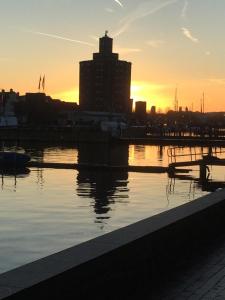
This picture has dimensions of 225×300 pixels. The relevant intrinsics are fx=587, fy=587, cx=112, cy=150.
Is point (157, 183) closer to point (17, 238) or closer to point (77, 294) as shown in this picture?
point (17, 238)

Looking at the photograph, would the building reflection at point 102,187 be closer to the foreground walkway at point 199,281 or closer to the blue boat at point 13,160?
the blue boat at point 13,160

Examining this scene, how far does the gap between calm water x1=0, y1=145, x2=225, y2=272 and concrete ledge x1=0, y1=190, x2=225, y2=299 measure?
5.42 meters

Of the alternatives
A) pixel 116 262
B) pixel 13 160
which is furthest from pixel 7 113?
pixel 116 262

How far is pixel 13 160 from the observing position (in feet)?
166

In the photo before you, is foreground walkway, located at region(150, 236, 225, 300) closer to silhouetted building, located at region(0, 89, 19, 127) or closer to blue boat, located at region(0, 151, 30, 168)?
blue boat, located at region(0, 151, 30, 168)

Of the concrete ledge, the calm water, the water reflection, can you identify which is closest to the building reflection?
the calm water

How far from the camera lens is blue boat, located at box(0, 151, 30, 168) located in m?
50.5

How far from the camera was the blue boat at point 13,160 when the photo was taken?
50469 mm

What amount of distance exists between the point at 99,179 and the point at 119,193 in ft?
29.9

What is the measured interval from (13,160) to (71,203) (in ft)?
78.8

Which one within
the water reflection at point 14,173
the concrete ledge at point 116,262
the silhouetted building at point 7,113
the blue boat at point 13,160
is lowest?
the water reflection at point 14,173

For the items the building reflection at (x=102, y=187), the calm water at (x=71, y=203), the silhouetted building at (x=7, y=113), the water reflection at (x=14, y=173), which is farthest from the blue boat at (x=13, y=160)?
the silhouetted building at (x=7, y=113)

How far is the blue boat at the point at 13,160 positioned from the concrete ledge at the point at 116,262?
39.6 meters

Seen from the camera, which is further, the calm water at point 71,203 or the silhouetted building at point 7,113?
the silhouetted building at point 7,113
